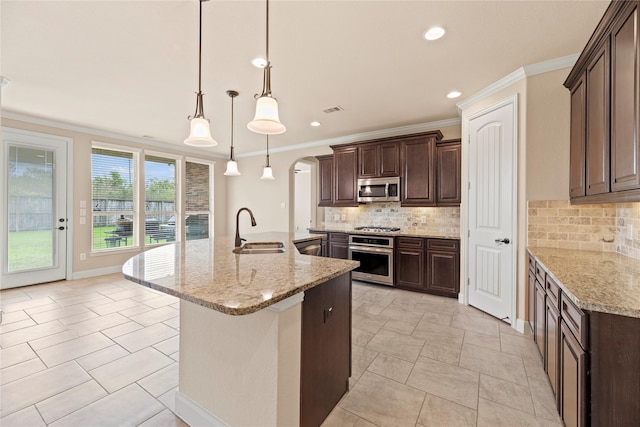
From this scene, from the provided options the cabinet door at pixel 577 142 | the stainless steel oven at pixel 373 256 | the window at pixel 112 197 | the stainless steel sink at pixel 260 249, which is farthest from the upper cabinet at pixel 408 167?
the window at pixel 112 197

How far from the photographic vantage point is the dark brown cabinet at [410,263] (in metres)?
3.96

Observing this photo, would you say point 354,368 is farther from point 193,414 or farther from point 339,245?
point 339,245

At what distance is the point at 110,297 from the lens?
12.4ft

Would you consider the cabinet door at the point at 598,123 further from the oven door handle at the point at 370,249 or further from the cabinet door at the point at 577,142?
the oven door handle at the point at 370,249

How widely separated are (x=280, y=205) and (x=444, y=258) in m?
3.61

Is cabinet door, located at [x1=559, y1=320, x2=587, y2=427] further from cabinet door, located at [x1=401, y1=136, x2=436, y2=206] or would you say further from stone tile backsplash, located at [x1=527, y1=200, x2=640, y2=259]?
cabinet door, located at [x1=401, y1=136, x2=436, y2=206]

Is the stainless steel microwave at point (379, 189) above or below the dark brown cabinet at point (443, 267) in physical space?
above

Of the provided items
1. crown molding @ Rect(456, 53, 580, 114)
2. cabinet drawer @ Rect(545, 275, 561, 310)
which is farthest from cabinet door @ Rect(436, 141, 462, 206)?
cabinet drawer @ Rect(545, 275, 561, 310)

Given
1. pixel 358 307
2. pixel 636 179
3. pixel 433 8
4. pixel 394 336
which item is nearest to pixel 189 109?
pixel 433 8

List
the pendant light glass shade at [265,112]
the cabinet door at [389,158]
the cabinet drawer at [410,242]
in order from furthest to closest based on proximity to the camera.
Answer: the cabinet door at [389,158] < the cabinet drawer at [410,242] < the pendant light glass shade at [265,112]

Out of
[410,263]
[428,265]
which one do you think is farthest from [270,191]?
[428,265]

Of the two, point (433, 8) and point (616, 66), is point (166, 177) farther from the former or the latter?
point (616, 66)

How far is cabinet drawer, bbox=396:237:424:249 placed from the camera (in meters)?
3.96

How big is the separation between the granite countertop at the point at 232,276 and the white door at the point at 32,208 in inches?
159
